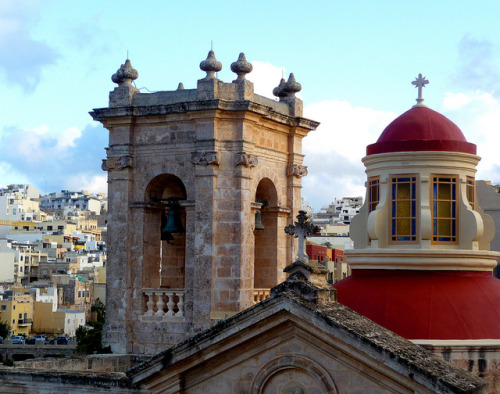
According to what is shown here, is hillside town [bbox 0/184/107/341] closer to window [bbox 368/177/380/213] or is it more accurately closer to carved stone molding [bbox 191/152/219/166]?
carved stone molding [bbox 191/152/219/166]

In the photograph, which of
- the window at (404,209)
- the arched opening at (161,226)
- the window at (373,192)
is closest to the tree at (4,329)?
the arched opening at (161,226)

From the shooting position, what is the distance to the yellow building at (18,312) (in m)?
98.9

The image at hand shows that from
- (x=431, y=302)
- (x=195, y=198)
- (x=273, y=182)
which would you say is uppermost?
(x=273, y=182)

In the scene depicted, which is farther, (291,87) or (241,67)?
(291,87)

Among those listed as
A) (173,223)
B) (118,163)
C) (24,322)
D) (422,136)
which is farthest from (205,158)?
(24,322)

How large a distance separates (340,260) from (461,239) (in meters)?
65.1

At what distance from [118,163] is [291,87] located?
14.0ft

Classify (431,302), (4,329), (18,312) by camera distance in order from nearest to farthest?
(431,302), (4,329), (18,312)

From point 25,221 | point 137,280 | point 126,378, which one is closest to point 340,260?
point 137,280

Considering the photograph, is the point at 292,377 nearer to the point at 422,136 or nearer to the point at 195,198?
the point at 422,136

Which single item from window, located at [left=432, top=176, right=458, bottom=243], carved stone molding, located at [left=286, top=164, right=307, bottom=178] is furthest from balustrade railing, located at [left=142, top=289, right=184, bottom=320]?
window, located at [left=432, top=176, right=458, bottom=243]

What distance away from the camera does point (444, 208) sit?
1764cm

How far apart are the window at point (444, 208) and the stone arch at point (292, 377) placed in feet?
19.4

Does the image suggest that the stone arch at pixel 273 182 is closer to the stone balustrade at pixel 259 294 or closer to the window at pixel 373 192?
the stone balustrade at pixel 259 294
